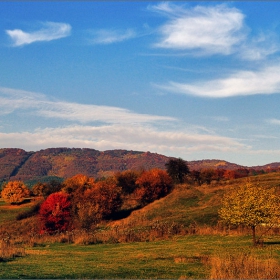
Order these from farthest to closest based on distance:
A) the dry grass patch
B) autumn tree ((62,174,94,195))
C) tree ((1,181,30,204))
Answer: tree ((1,181,30,204)), autumn tree ((62,174,94,195)), the dry grass patch

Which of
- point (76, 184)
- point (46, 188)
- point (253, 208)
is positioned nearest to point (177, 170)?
point (76, 184)

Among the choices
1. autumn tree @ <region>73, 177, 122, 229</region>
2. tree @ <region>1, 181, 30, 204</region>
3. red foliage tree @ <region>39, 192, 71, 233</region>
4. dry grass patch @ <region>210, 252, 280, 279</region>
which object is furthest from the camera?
tree @ <region>1, 181, 30, 204</region>

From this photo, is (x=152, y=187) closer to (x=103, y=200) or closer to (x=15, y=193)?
(x=103, y=200)

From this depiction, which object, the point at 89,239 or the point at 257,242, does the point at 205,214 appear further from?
the point at 257,242

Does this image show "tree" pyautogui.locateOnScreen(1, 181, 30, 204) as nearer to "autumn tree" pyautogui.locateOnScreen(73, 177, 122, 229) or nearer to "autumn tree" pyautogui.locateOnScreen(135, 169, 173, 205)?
"autumn tree" pyautogui.locateOnScreen(73, 177, 122, 229)

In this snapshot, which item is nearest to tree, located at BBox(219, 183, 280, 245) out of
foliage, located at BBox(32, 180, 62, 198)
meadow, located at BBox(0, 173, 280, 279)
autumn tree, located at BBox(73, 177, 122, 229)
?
meadow, located at BBox(0, 173, 280, 279)

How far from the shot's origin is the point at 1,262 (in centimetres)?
2705

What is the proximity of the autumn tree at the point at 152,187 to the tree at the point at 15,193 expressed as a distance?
4929cm

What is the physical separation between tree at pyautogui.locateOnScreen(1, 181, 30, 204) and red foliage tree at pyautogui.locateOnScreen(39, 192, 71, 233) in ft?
168

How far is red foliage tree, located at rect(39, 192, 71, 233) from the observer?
287 ft

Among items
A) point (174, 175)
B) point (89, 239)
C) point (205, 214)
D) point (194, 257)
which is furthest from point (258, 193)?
point (174, 175)

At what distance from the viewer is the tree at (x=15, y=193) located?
138375 millimetres

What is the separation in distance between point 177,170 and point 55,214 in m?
47.4

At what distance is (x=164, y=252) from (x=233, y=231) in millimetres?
15486
